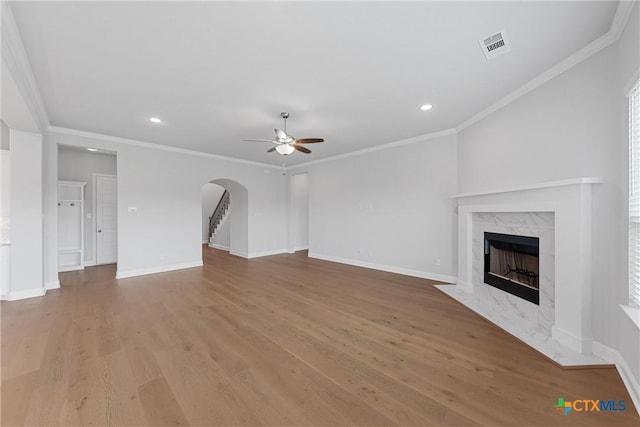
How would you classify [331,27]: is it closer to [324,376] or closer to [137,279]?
[324,376]

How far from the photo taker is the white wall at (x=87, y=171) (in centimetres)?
545

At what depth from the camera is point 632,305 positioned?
184 cm

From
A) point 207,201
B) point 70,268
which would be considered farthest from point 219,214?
point 70,268

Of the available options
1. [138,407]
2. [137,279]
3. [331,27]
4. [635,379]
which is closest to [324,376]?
[138,407]

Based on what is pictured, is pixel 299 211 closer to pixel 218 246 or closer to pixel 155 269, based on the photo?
pixel 218 246

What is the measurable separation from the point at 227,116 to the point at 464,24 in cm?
314

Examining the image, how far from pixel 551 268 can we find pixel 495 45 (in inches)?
94.0

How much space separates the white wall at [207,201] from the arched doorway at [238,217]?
3.27 metres

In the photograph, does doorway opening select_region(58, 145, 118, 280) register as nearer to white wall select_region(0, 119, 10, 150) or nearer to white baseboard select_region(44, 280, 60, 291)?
white wall select_region(0, 119, 10, 150)

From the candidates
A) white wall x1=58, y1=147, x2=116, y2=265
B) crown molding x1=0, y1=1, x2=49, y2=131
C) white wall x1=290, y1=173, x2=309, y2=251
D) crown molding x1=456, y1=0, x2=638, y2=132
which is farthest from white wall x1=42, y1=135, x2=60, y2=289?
crown molding x1=456, y1=0, x2=638, y2=132

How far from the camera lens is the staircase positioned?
8805 mm

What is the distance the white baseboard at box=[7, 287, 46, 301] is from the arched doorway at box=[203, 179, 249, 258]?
3913 mm

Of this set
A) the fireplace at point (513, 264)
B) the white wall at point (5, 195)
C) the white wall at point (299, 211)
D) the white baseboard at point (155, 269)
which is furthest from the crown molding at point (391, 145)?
the white wall at point (5, 195)

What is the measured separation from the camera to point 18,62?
218 cm
